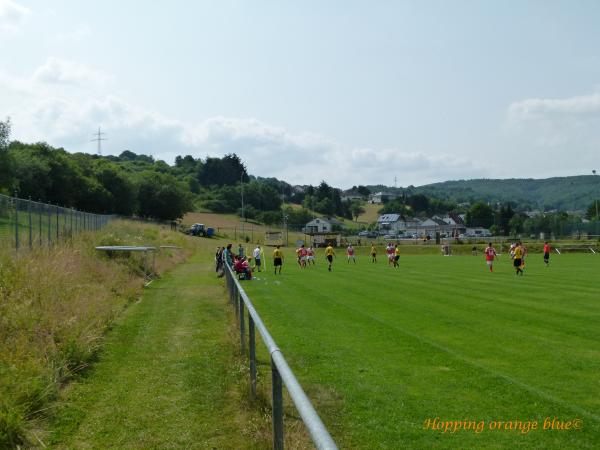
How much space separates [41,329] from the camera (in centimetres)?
1002

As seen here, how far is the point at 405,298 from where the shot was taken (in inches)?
797

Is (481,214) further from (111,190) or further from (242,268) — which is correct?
(242,268)

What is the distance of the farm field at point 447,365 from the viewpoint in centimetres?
698

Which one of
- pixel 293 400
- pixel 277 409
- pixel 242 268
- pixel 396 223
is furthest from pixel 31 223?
pixel 396 223

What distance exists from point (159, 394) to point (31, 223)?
11256 millimetres

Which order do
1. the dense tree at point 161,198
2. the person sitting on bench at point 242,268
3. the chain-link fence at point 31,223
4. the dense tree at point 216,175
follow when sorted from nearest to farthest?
the chain-link fence at point 31,223, the person sitting on bench at point 242,268, the dense tree at point 161,198, the dense tree at point 216,175

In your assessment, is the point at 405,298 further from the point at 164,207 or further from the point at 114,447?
the point at 164,207

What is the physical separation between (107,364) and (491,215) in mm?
165883

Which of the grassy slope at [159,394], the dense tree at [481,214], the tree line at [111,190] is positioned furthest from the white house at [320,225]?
the grassy slope at [159,394]

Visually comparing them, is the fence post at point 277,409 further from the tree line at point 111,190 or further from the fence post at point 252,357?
the tree line at point 111,190

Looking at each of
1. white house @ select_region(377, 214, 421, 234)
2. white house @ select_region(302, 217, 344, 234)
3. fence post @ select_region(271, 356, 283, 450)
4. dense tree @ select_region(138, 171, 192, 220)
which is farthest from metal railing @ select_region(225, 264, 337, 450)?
white house @ select_region(377, 214, 421, 234)

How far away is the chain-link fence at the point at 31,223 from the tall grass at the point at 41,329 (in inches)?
25.0

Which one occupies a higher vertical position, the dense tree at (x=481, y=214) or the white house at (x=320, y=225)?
the dense tree at (x=481, y=214)

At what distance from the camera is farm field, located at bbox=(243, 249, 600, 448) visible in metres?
6.98
